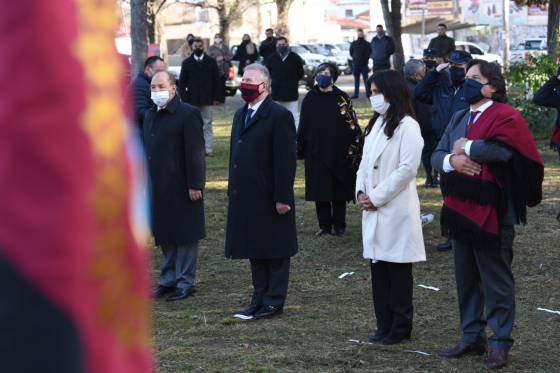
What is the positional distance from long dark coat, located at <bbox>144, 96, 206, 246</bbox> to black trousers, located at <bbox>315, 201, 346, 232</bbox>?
10.1 feet

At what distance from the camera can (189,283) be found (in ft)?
29.9

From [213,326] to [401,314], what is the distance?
157 cm

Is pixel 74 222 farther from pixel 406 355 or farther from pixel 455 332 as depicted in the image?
pixel 455 332

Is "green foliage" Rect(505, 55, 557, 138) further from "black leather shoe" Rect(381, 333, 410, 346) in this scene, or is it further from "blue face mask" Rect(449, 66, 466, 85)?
"black leather shoe" Rect(381, 333, 410, 346)

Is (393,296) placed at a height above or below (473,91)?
below

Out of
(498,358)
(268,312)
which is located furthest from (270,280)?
(498,358)

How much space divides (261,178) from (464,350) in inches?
83.0

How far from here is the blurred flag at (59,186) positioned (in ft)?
4.26

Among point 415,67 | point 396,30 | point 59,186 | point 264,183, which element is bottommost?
point 264,183

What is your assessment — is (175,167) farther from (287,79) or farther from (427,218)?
(287,79)

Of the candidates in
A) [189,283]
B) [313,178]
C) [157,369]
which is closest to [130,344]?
[157,369]

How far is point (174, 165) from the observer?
28.8 feet

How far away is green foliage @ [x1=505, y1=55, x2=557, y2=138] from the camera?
1984 cm

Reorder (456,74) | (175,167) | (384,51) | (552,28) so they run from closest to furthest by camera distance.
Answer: (175,167), (456,74), (552,28), (384,51)
